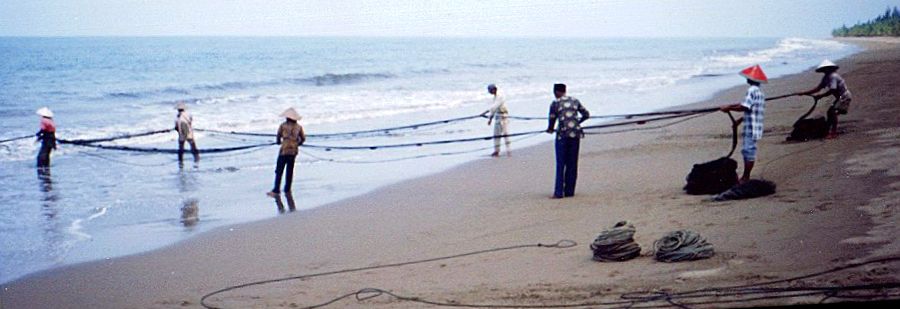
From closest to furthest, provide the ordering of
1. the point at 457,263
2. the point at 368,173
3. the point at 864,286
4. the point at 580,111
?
1. the point at 864,286
2. the point at 457,263
3. the point at 580,111
4. the point at 368,173

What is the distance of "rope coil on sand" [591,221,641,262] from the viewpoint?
6344mm

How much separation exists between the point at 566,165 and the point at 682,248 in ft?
12.0

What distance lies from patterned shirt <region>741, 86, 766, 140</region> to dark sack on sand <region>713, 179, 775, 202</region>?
62 centimetres

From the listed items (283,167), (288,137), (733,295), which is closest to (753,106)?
(733,295)

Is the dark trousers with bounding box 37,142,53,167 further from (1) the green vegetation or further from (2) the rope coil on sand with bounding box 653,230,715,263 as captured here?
(1) the green vegetation

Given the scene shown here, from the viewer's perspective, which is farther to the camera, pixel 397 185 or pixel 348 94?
pixel 348 94

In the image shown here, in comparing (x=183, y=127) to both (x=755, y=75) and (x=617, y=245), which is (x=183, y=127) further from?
(x=617, y=245)

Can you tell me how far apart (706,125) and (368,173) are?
7596mm

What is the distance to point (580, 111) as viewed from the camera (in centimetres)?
938

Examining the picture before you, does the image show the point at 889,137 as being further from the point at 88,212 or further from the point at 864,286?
the point at 88,212

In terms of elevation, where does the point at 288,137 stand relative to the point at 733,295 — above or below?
above

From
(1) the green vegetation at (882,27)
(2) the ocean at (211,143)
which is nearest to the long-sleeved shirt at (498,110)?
(2) the ocean at (211,143)

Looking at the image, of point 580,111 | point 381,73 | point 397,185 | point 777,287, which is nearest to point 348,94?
point 381,73

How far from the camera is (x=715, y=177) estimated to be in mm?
8867
